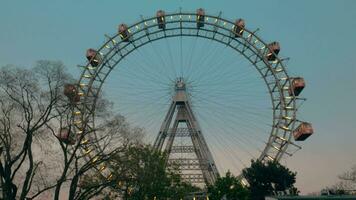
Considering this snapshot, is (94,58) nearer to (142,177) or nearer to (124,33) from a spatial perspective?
(124,33)

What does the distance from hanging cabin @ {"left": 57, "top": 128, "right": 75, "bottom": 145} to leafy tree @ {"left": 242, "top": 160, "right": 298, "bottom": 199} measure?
38187mm

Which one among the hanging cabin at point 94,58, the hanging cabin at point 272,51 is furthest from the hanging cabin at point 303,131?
the hanging cabin at point 94,58

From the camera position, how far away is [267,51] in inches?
2213

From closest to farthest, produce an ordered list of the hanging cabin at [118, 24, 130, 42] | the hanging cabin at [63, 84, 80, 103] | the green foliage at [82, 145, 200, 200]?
the hanging cabin at [63, 84, 80, 103], the green foliage at [82, 145, 200, 200], the hanging cabin at [118, 24, 130, 42]

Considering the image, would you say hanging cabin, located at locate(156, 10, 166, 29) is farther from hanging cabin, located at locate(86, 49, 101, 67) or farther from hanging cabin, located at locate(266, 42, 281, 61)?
hanging cabin, located at locate(266, 42, 281, 61)

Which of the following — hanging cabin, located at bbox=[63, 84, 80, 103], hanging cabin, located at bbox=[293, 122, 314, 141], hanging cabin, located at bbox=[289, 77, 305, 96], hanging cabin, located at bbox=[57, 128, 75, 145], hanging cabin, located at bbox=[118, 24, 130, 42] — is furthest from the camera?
hanging cabin, located at bbox=[118, 24, 130, 42]

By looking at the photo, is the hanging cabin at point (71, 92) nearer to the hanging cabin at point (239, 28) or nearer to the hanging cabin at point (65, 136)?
the hanging cabin at point (65, 136)

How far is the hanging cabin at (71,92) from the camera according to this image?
26.9m

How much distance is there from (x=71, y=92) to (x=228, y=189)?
109ft

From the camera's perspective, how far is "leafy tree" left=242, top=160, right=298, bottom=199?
6178 cm

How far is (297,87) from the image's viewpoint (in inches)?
2124

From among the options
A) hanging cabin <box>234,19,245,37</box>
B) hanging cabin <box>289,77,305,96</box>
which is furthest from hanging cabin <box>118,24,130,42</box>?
hanging cabin <box>289,77,305,96</box>

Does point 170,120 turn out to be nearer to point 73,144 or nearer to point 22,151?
point 73,144

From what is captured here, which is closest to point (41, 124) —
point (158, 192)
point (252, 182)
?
point (158, 192)
